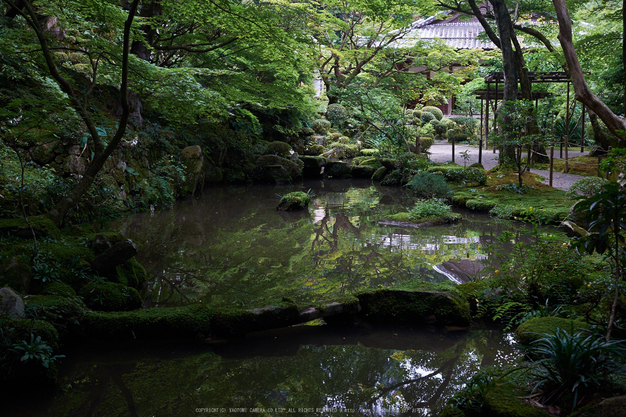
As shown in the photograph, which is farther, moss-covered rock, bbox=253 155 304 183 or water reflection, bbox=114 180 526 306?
moss-covered rock, bbox=253 155 304 183

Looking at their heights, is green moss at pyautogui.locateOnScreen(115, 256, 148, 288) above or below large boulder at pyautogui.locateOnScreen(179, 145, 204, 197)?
below

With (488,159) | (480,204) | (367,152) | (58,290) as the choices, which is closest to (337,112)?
(367,152)

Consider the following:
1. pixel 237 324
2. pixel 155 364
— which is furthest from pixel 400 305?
pixel 155 364

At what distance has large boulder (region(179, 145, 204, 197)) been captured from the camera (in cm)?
1344

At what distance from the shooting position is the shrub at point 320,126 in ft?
75.1

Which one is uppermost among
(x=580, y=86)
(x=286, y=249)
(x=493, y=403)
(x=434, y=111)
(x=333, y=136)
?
(x=434, y=111)

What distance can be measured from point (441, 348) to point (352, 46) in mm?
18992

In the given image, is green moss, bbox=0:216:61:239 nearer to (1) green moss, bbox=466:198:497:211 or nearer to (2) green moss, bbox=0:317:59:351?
(2) green moss, bbox=0:317:59:351

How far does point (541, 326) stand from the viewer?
3.76 meters

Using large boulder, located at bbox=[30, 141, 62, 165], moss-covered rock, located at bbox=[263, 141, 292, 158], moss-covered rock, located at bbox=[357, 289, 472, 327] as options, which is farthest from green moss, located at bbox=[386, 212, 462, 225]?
moss-covered rock, located at bbox=[263, 141, 292, 158]

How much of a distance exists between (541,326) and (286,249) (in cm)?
491

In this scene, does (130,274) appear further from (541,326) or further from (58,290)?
(541,326)

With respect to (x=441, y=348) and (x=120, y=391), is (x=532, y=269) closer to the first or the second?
(x=441, y=348)

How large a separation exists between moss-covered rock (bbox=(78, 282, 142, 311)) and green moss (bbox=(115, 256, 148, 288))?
467 millimetres
